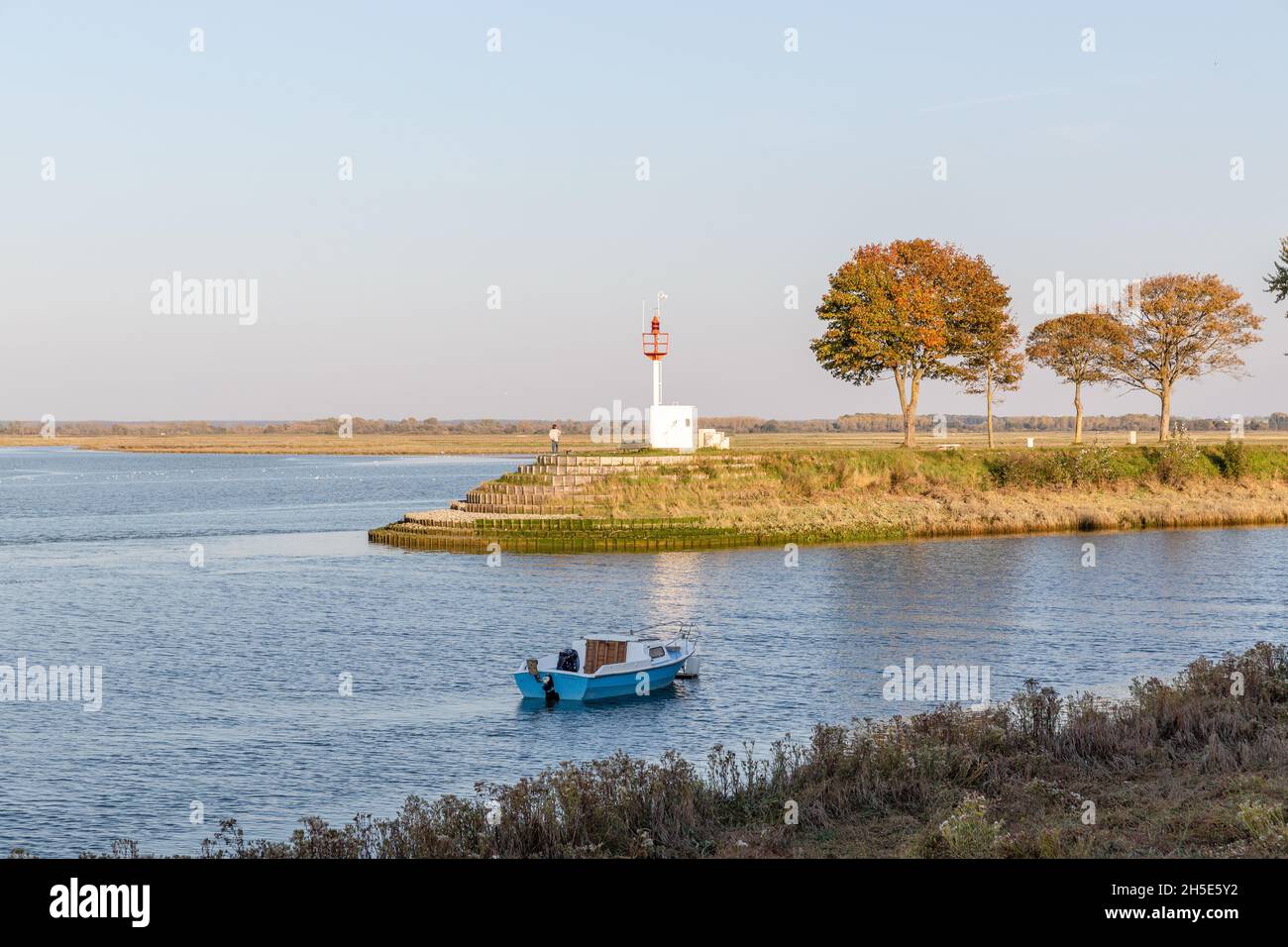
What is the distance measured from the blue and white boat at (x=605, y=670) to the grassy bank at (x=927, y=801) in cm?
931

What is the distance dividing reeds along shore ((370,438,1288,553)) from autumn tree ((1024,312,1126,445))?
38.5ft

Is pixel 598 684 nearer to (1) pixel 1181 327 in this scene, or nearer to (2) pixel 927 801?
(2) pixel 927 801

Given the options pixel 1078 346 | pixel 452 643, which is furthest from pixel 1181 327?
pixel 452 643

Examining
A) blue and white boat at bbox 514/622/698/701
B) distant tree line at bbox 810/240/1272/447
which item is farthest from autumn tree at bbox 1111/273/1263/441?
blue and white boat at bbox 514/622/698/701

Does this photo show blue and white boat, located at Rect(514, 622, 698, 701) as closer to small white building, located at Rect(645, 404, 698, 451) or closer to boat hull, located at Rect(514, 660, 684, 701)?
boat hull, located at Rect(514, 660, 684, 701)

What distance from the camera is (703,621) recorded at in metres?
43.5

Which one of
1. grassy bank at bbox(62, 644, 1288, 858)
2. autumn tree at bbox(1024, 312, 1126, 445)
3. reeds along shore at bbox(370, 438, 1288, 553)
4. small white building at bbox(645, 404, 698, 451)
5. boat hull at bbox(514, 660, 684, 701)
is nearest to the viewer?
grassy bank at bbox(62, 644, 1288, 858)

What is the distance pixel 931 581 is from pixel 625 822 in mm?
38445

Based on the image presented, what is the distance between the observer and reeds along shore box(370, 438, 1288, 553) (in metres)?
69.2

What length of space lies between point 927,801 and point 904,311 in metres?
73.5

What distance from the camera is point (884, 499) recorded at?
259ft

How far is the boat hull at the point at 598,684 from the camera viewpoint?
31469 millimetres
